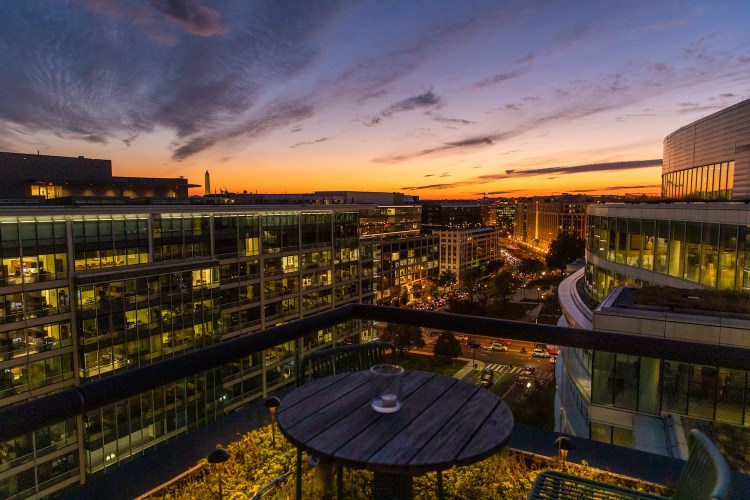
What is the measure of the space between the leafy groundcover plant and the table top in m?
0.81

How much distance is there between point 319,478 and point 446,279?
10242 centimetres

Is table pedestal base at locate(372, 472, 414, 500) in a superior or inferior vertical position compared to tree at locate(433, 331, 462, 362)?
superior

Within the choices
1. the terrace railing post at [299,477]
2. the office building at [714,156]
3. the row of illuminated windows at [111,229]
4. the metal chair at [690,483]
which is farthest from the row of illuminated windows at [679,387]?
the row of illuminated windows at [111,229]

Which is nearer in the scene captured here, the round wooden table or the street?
the round wooden table

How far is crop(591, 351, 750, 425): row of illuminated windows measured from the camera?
418 centimetres

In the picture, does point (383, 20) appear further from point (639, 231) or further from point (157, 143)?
point (157, 143)

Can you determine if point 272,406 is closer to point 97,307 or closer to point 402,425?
point 402,425

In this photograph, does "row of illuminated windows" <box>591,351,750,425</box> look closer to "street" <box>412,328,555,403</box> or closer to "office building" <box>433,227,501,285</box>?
"street" <box>412,328,555,403</box>

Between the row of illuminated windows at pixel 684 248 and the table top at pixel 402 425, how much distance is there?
23.1 m

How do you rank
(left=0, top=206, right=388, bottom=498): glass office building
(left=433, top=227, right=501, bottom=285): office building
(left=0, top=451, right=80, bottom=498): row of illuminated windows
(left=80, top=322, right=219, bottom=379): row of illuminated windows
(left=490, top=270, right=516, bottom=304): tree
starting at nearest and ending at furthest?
(left=0, top=451, right=80, bottom=498): row of illuminated windows, (left=0, top=206, right=388, bottom=498): glass office building, (left=80, top=322, right=219, bottom=379): row of illuminated windows, (left=490, top=270, right=516, bottom=304): tree, (left=433, top=227, right=501, bottom=285): office building

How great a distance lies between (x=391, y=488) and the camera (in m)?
2.58

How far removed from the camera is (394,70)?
37375mm

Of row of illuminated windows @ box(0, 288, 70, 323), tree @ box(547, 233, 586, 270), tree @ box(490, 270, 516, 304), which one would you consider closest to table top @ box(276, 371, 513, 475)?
row of illuminated windows @ box(0, 288, 70, 323)

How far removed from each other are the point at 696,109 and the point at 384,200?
93263 millimetres
